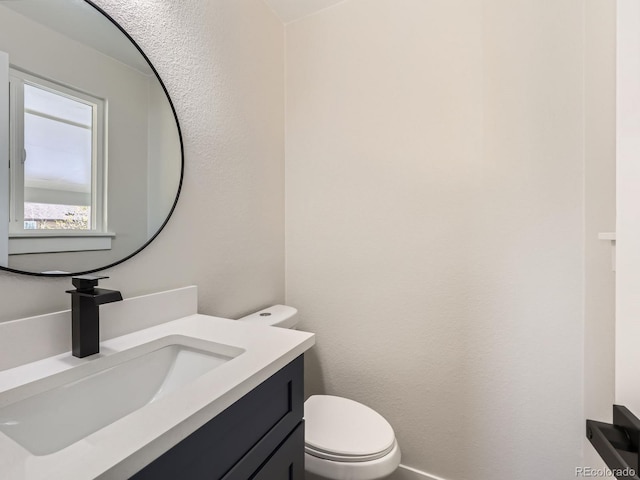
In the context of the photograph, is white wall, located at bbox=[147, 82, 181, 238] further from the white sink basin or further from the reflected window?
the white sink basin

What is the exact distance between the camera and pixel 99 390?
73 centimetres

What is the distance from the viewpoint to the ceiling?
63.2 inches

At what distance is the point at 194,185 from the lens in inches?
47.5

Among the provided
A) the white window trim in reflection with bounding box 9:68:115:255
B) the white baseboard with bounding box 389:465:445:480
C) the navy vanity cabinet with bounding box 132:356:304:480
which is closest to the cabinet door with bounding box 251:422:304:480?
the navy vanity cabinet with bounding box 132:356:304:480

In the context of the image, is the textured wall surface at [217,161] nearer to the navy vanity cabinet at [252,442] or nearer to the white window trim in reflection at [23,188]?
the white window trim in reflection at [23,188]

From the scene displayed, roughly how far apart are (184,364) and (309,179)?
1.13 metres

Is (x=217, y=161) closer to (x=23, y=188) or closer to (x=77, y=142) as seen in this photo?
(x=77, y=142)

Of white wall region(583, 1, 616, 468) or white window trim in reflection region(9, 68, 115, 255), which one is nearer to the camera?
white window trim in reflection region(9, 68, 115, 255)

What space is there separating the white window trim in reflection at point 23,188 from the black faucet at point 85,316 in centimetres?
15

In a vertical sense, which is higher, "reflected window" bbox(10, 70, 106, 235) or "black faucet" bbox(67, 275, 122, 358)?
"reflected window" bbox(10, 70, 106, 235)

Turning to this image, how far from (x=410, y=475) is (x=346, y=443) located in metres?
0.64

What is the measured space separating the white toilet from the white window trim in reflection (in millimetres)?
712

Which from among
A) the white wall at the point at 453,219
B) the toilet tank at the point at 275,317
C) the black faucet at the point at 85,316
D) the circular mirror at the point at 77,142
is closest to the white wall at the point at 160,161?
the circular mirror at the point at 77,142

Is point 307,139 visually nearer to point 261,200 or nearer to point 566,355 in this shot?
point 261,200
